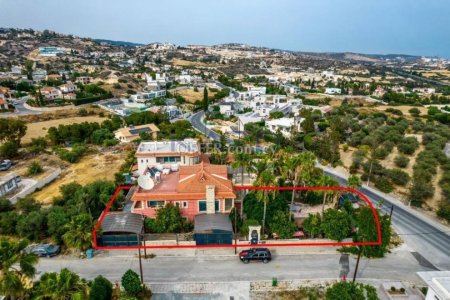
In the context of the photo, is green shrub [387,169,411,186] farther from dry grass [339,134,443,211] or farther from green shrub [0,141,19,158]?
green shrub [0,141,19,158]

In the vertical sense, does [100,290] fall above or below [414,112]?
above

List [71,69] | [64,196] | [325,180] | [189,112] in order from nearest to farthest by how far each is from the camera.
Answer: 1. [325,180]
2. [64,196]
3. [189,112]
4. [71,69]

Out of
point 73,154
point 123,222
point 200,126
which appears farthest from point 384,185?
point 200,126

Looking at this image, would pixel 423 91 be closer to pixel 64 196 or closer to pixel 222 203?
pixel 222 203

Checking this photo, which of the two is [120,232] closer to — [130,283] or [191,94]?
[130,283]

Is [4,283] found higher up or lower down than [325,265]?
higher up

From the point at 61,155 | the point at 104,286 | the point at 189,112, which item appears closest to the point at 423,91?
the point at 189,112
